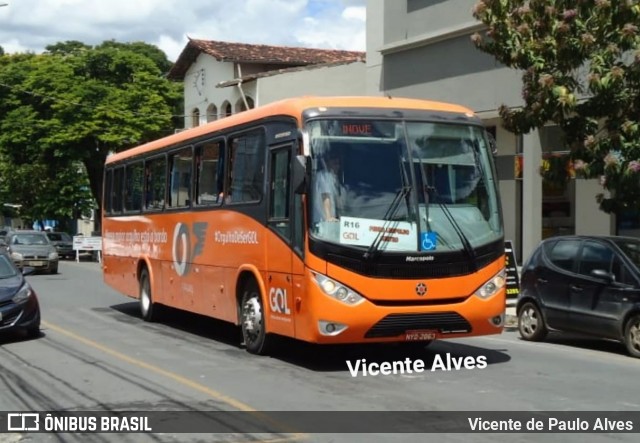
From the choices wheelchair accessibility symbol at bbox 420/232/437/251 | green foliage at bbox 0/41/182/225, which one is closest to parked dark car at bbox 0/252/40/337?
wheelchair accessibility symbol at bbox 420/232/437/251

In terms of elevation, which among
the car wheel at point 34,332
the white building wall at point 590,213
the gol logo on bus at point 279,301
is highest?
the white building wall at point 590,213

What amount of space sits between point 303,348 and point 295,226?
2.72 m

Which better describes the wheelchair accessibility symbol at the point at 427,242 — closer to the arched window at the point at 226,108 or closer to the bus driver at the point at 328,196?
the bus driver at the point at 328,196

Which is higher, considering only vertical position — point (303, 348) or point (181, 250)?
point (181, 250)

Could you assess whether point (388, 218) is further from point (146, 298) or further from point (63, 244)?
point (63, 244)

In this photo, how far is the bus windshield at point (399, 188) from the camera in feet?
32.8

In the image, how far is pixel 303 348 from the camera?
1249 centimetres

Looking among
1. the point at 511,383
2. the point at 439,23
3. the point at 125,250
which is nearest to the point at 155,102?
the point at 439,23

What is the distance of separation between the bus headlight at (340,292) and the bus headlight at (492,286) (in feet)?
4.85

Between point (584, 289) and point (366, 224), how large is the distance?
431 cm

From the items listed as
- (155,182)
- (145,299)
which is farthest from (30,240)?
(155,182)

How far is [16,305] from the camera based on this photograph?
13219 mm

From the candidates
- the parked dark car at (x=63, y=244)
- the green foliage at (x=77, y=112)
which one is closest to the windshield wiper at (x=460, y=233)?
the green foliage at (x=77, y=112)

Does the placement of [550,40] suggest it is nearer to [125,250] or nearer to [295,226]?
[295,226]
